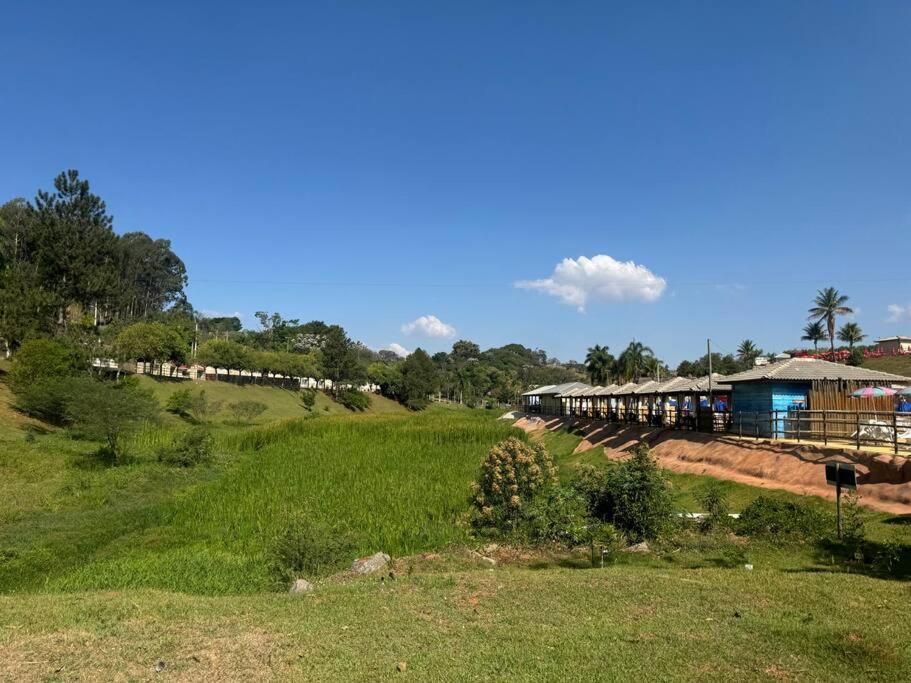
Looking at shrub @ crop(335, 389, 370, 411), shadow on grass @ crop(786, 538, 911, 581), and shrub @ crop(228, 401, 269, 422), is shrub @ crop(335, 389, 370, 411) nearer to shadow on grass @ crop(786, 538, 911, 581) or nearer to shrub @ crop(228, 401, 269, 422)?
shrub @ crop(228, 401, 269, 422)

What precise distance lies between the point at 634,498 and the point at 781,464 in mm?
9698

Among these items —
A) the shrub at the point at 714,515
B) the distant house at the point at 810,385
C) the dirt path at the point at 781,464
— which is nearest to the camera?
the shrub at the point at 714,515

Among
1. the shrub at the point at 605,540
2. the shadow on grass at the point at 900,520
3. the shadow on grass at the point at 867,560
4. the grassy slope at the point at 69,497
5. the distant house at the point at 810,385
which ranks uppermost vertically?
the distant house at the point at 810,385

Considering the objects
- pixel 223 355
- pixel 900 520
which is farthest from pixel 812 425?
pixel 223 355

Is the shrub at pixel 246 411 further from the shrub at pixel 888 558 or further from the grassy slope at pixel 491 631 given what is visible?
the shrub at pixel 888 558

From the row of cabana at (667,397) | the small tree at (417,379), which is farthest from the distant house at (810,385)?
the small tree at (417,379)

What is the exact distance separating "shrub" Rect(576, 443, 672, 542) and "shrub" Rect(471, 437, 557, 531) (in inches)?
56.8


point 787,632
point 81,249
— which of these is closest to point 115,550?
point 787,632

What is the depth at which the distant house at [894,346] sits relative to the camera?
84.4 meters

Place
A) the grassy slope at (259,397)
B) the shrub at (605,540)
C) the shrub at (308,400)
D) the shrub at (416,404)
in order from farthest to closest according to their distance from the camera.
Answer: the shrub at (416,404) → the shrub at (308,400) → the grassy slope at (259,397) → the shrub at (605,540)

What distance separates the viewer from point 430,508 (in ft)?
59.9

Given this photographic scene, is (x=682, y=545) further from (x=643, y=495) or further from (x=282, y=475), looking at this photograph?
(x=282, y=475)

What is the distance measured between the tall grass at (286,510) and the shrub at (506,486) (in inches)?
37.7

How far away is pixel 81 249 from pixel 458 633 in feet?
197
